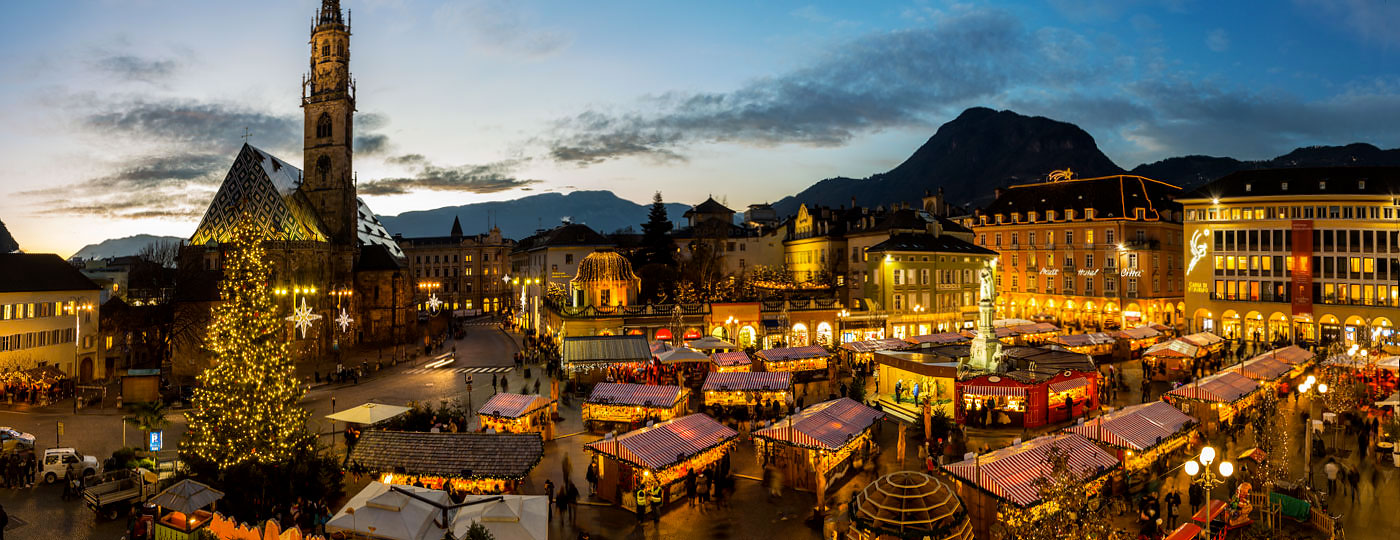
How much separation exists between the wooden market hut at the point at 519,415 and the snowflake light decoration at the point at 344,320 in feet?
109

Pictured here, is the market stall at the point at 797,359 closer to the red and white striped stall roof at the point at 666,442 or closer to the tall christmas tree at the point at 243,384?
the red and white striped stall roof at the point at 666,442

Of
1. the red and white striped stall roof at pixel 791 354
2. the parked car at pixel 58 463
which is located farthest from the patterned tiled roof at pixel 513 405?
the red and white striped stall roof at pixel 791 354

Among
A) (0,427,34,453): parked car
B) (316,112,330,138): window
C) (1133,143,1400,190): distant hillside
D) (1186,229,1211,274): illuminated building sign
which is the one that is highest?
(1133,143,1400,190): distant hillside

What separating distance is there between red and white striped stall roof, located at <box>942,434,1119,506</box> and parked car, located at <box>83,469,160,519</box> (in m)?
19.0

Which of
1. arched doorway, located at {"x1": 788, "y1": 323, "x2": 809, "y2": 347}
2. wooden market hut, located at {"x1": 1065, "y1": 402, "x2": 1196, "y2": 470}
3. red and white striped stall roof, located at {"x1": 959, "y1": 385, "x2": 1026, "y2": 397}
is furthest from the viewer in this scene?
arched doorway, located at {"x1": 788, "y1": 323, "x2": 809, "y2": 347}

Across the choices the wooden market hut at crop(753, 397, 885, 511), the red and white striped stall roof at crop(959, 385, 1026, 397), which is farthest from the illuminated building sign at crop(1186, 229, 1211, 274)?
the wooden market hut at crop(753, 397, 885, 511)

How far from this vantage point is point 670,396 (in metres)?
24.6

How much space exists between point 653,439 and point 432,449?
5.42 meters

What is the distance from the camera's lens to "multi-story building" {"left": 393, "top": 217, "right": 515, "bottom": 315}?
10131 cm

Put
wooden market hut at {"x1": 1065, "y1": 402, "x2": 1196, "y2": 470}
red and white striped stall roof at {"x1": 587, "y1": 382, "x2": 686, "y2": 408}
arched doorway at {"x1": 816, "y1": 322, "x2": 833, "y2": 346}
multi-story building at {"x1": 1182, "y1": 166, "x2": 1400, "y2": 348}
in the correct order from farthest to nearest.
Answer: multi-story building at {"x1": 1182, "y1": 166, "x2": 1400, "y2": 348}
arched doorway at {"x1": 816, "y1": 322, "x2": 833, "y2": 346}
red and white striped stall roof at {"x1": 587, "y1": 382, "x2": 686, "y2": 408}
wooden market hut at {"x1": 1065, "y1": 402, "x2": 1196, "y2": 470}

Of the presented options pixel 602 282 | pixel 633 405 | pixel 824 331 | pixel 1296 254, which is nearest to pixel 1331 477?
pixel 633 405

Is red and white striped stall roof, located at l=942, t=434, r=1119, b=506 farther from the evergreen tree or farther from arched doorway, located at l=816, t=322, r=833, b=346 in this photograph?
the evergreen tree

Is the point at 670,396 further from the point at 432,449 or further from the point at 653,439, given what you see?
the point at 432,449

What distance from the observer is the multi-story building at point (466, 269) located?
332 ft
